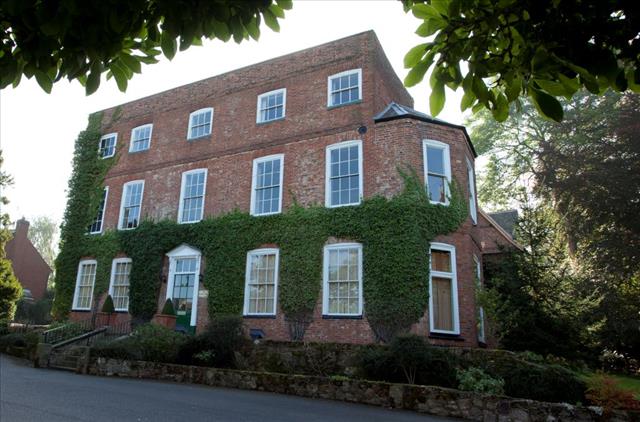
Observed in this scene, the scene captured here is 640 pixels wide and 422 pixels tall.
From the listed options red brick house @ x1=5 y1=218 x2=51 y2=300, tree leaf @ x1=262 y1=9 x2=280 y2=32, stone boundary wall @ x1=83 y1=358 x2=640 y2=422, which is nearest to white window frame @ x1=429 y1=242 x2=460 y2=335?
stone boundary wall @ x1=83 y1=358 x2=640 y2=422

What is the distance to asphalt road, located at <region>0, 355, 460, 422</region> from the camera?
289 inches

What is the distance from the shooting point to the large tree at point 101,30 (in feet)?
8.81

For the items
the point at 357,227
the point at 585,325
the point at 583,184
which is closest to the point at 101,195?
the point at 357,227

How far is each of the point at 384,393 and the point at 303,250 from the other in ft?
23.6

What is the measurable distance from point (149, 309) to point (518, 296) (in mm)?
13469

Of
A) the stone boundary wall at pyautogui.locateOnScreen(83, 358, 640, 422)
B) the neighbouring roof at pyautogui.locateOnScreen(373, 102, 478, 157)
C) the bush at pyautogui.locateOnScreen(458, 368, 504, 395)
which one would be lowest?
the stone boundary wall at pyautogui.locateOnScreen(83, 358, 640, 422)

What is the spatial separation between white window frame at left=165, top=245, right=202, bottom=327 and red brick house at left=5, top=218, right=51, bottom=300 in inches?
1165

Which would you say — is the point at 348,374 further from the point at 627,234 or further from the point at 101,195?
the point at 101,195

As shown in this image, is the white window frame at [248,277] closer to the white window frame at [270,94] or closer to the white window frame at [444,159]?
the white window frame at [270,94]

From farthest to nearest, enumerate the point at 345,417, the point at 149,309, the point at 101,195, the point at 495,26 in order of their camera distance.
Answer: the point at 101,195 → the point at 149,309 → the point at 345,417 → the point at 495,26

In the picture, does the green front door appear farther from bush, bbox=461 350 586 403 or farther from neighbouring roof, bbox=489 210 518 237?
neighbouring roof, bbox=489 210 518 237

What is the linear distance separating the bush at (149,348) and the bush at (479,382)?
768 centimetres

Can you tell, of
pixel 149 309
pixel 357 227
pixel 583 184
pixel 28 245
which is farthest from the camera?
pixel 28 245

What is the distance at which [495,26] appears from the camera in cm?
271
